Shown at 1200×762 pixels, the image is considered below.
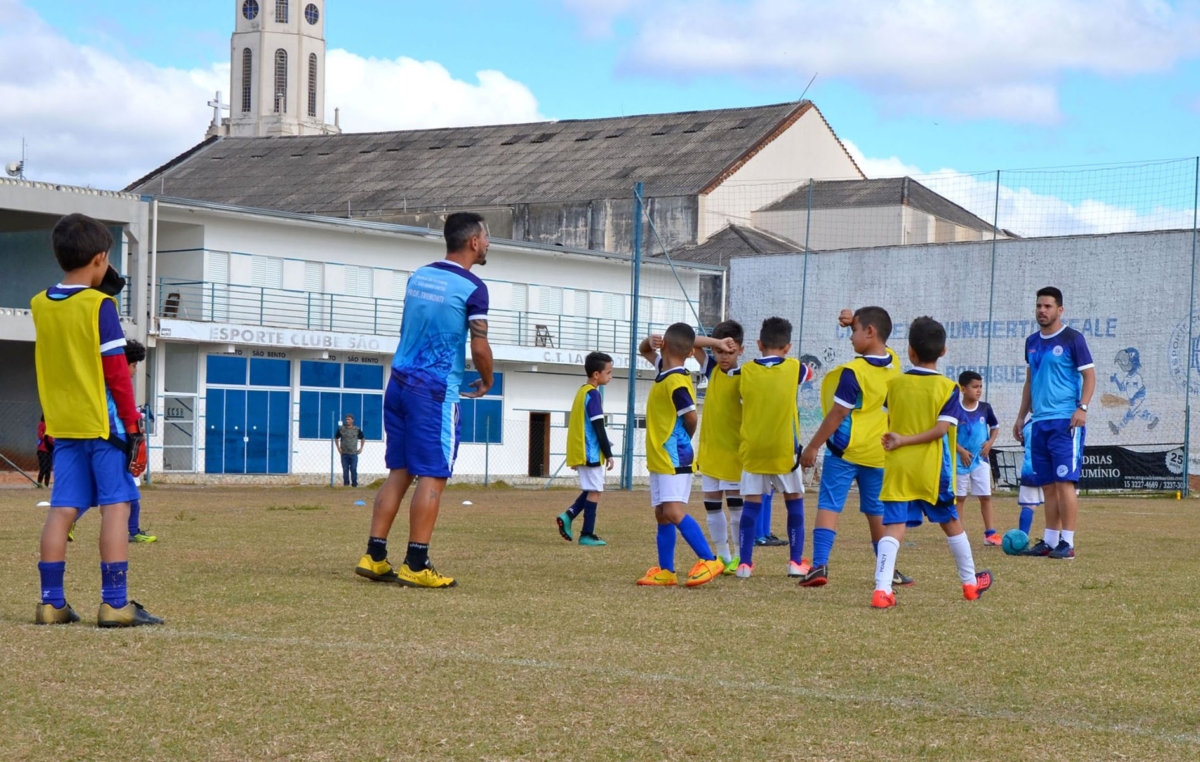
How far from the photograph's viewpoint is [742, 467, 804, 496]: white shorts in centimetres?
958

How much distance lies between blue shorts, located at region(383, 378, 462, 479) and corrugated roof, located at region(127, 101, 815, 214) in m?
44.0

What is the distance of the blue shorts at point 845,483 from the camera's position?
9055 millimetres

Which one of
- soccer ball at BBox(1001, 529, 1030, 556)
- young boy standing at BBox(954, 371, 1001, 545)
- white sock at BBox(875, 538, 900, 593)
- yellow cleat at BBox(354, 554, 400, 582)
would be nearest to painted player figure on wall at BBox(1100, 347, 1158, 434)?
young boy standing at BBox(954, 371, 1001, 545)

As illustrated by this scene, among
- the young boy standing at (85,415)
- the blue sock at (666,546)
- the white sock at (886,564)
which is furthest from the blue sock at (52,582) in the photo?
the white sock at (886,564)

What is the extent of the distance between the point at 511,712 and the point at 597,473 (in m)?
9.09

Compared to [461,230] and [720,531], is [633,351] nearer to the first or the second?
[720,531]

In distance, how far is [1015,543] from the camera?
39.3ft

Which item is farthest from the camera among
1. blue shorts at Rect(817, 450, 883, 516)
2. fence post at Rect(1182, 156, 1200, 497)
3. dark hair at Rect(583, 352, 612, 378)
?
fence post at Rect(1182, 156, 1200, 497)

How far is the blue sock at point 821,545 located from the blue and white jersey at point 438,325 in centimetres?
235

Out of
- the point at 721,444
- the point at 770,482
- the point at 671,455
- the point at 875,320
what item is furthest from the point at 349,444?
the point at 875,320

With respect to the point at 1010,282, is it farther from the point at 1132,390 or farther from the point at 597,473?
the point at 597,473

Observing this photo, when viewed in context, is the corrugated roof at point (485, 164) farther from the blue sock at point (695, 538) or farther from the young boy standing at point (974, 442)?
the blue sock at point (695, 538)

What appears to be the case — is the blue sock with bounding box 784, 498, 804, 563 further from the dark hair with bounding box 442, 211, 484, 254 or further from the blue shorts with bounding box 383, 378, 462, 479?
the dark hair with bounding box 442, 211, 484, 254

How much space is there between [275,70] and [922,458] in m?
88.5
